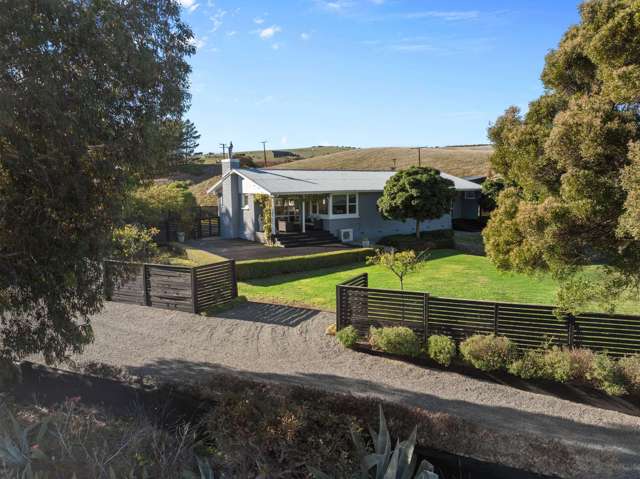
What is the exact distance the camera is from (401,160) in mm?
80812

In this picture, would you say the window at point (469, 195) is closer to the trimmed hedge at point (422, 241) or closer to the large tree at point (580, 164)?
the trimmed hedge at point (422, 241)

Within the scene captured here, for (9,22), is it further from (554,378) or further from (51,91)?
(554,378)

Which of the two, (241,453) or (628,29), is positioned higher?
(628,29)

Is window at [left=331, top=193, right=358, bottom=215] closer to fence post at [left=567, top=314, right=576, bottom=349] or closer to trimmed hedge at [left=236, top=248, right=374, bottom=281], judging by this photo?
trimmed hedge at [left=236, top=248, right=374, bottom=281]

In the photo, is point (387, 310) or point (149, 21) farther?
point (387, 310)

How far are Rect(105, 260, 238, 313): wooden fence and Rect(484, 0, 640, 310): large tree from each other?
27.4ft

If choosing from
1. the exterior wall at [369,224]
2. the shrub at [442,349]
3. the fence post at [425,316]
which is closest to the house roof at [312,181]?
the exterior wall at [369,224]

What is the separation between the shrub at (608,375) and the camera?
24.6 feet

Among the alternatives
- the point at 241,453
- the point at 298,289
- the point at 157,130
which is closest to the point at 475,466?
the point at 241,453

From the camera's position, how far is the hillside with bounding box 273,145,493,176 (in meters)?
65.5

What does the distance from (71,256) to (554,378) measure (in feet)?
27.1

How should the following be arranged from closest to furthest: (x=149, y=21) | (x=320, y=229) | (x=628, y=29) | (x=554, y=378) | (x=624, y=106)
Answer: (x=628, y=29)
(x=624, y=106)
(x=149, y=21)
(x=554, y=378)
(x=320, y=229)

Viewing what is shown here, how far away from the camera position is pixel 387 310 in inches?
404

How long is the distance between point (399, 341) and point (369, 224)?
18731 millimetres
